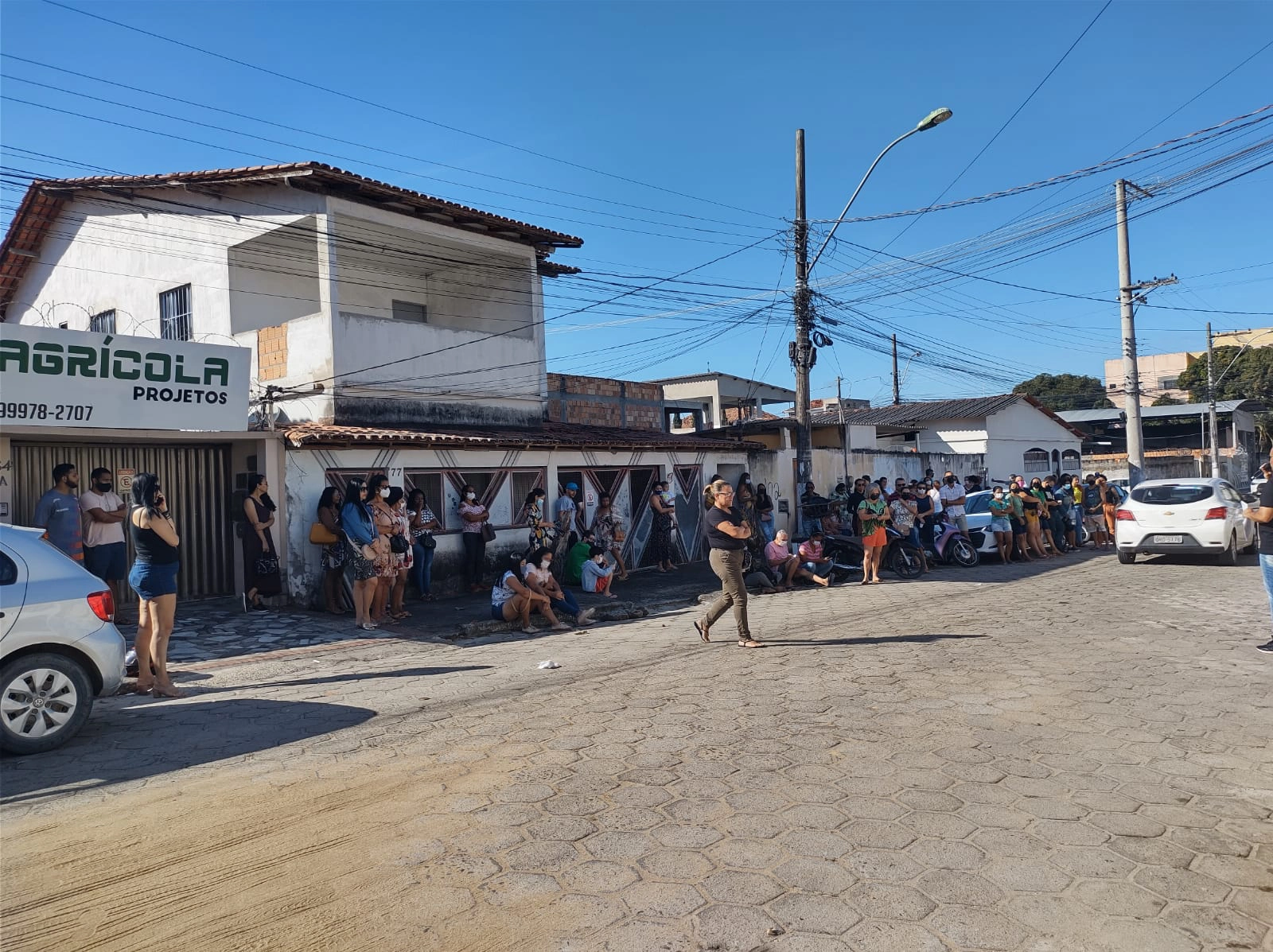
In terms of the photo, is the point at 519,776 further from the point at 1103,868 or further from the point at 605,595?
the point at 605,595

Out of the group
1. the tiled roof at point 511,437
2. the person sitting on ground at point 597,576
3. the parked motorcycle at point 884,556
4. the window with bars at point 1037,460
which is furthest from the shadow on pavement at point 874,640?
the window with bars at point 1037,460

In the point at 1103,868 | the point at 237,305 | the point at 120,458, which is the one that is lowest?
the point at 1103,868

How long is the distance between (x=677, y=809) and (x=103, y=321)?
60.0 feet

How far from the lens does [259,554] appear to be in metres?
11.5

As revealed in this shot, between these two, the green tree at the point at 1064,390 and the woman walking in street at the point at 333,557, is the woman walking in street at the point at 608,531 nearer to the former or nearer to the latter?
the woman walking in street at the point at 333,557

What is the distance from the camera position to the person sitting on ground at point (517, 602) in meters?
10.6

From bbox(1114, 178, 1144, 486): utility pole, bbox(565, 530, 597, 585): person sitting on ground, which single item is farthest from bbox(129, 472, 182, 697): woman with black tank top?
bbox(1114, 178, 1144, 486): utility pole

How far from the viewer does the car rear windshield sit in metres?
14.6

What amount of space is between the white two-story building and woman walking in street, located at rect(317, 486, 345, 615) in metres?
0.57

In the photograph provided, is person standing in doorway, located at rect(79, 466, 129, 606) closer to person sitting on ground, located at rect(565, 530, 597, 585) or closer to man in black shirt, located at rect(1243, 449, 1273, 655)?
person sitting on ground, located at rect(565, 530, 597, 585)

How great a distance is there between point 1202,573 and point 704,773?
12.4 metres

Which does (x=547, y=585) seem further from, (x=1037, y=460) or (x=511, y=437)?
(x=1037, y=460)

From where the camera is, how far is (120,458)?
11.6m

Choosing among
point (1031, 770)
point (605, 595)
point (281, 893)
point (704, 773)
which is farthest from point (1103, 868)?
point (605, 595)
